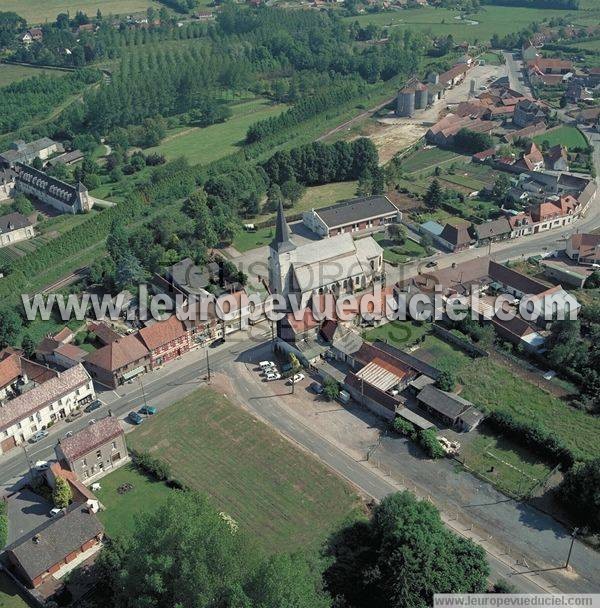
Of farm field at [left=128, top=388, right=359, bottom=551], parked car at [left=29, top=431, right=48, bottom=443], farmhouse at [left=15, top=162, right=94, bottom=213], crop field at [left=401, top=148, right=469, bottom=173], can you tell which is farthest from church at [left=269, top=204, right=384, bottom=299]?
farmhouse at [left=15, top=162, right=94, bottom=213]

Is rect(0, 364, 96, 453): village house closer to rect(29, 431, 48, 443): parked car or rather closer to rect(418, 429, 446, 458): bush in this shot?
rect(29, 431, 48, 443): parked car

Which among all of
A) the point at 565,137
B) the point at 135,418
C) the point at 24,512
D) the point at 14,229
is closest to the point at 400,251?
the point at 135,418

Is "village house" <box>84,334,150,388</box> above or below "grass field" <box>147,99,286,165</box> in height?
below

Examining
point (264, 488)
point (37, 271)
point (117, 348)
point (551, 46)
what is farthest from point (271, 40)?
point (264, 488)

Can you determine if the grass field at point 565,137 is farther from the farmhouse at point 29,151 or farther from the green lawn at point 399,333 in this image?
the farmhouse at point 29,151

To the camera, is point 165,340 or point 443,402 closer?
point 443,402

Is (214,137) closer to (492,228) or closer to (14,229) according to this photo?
(14,229)

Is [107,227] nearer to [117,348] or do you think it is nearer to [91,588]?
[117,348]
